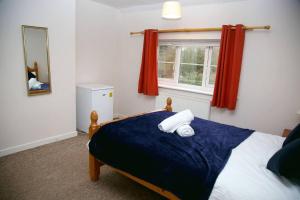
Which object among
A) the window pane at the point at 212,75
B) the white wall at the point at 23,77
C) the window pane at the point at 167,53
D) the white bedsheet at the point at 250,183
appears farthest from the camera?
the window pane at the point at 167,53

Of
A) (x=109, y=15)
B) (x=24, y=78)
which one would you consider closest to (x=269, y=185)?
(x=24, y=78)

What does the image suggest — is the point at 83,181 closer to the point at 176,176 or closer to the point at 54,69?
the point at 176,176

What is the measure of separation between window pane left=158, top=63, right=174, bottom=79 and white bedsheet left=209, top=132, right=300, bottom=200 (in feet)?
8.54

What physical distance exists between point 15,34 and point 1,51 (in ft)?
0.91

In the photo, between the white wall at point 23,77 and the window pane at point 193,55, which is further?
the window pane at point 193,55

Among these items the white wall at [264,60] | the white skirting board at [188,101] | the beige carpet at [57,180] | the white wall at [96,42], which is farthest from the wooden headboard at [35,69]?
the white wall at [264,60]

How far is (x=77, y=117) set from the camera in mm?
3828

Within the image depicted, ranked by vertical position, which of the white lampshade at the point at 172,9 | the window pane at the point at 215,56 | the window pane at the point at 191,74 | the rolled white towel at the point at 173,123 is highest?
the white lampshade at the point at 172,9

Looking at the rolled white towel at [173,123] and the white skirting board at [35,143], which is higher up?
the rolled white towel at [173,123]

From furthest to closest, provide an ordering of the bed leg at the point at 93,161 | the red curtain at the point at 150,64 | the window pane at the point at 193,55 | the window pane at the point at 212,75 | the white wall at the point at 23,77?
the red curtain at the point at 150,64 < the window pane at the point at 193,55 < the window pane at the point at 212,75 < the white wall at the point at 23,77 < the bed leg at the point at 93,161

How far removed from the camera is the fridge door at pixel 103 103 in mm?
3577

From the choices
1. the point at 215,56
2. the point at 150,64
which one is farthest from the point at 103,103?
the point at 215,56

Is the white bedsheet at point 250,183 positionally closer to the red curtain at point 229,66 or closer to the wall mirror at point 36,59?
the red curtain at point 229,66

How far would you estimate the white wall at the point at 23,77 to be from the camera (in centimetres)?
260
